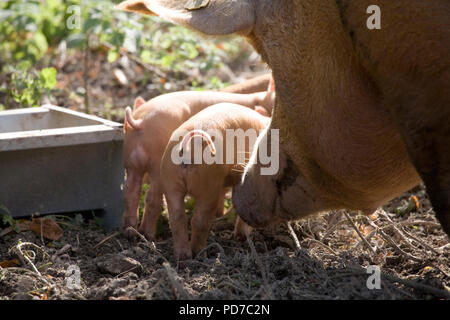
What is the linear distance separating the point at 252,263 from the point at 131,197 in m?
1.02

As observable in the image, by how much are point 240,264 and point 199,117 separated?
863mm

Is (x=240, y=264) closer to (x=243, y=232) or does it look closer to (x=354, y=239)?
(x=243, y=232)

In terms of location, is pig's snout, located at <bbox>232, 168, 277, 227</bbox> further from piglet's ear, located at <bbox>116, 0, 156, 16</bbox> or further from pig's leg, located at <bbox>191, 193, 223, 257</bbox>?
piglet's ear, located at <bbox>116, 0, 156, 16</bbox>

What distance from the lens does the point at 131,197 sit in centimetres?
426

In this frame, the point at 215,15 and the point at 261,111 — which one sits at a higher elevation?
the point at 215,15

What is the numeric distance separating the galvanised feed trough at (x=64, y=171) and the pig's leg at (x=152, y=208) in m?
0.28

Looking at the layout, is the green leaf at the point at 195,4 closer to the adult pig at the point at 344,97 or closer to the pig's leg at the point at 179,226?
the adult pig at the point at 344,97

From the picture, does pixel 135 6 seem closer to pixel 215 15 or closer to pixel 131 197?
pixel 215 15

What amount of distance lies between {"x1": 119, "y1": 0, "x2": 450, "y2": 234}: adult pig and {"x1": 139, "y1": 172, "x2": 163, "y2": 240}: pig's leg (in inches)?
24.5

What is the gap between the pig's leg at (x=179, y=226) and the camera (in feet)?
12.6

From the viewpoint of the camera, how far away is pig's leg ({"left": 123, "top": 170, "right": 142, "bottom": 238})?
4.25 meters

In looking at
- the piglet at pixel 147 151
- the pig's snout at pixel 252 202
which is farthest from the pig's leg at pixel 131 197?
the pig's snout at pixel 252 202

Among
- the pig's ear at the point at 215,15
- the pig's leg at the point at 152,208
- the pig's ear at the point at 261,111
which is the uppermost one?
the pig's ear at the point at 215,15

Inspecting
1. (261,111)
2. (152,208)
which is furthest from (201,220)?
(261,111)
